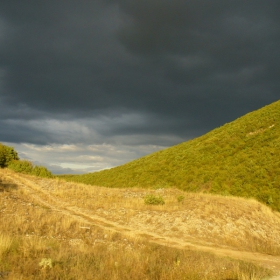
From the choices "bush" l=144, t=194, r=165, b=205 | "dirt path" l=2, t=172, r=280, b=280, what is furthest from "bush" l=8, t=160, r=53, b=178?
"bush" l=144, t=194, r=165, b=205

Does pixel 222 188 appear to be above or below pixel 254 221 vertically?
above

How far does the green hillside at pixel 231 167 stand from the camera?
32062 mm

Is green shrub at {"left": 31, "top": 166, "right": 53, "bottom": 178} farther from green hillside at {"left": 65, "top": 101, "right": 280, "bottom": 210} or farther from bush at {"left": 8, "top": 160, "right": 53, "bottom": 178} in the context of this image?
green hillside at {"left": 65, "top": 101, "right": 280, "bottom": 210}

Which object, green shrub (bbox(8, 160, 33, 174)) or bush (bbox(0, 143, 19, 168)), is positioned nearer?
green shrub (bbox(8, 160, 33, 174))

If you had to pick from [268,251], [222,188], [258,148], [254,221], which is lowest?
[268,251]

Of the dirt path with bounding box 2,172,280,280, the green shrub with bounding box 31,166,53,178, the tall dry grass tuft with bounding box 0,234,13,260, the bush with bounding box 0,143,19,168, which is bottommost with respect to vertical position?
the dirt path with bounding box 2,172,280,280

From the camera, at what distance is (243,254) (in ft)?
50.7

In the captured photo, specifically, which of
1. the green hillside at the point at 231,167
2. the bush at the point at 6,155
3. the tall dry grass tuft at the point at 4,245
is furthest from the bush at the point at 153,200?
the bush at the point at 6,155

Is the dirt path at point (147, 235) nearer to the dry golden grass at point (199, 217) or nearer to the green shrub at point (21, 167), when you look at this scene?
the dry golden grass at point (199, 217)

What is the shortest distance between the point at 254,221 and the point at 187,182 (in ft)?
57.4

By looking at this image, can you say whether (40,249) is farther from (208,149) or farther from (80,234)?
(208,149)

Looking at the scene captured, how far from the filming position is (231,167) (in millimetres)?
37438

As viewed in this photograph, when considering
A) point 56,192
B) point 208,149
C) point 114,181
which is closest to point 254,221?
point 56,192

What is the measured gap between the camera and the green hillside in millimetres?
32062
